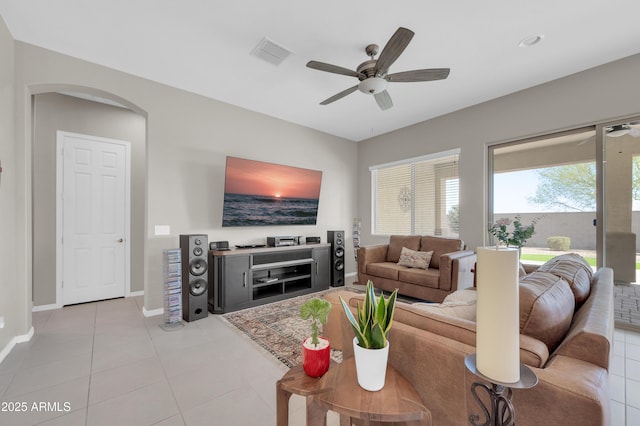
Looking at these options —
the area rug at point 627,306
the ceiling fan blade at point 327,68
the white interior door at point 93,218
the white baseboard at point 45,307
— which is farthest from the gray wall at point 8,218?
the area rug at point 627,306

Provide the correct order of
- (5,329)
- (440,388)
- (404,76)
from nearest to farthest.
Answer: (440,388) < (5,329) < (404,76)

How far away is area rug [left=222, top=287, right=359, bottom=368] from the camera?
2412 mm

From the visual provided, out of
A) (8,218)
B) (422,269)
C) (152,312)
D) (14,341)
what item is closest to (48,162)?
(8,218)

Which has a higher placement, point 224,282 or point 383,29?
point 383,29

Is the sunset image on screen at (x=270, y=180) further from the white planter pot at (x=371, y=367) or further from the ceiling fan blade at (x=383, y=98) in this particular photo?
the white planter pot at (x=371, y=367)

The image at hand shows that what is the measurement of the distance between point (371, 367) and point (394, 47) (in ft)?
7.50

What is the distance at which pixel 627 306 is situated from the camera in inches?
120

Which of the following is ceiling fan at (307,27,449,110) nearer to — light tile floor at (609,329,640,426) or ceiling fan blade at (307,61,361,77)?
ceiling fan blade at (307,61,361,77)

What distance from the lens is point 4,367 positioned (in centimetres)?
218

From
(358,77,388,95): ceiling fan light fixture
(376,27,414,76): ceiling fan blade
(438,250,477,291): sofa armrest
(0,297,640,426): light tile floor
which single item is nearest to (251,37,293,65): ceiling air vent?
(358,77,388,95): ceiling fan light fixture

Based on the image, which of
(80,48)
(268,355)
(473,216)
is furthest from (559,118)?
(80,48)

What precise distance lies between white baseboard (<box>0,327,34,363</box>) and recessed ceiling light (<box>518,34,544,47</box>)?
219 inches

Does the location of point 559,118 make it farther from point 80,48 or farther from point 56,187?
point 56,187

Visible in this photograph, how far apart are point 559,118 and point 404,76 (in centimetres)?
240
